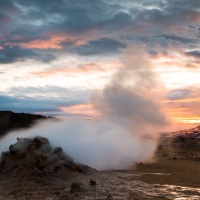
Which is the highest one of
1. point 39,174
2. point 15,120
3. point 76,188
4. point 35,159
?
point 15,120

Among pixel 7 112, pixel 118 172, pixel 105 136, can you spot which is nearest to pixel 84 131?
pixel 105 136

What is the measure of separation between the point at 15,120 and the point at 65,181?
114 ft

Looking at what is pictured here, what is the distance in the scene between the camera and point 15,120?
4669 cm

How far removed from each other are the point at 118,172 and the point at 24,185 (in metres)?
5.83

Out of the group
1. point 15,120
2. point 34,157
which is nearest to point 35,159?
point 34,157

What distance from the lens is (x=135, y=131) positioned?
1032 inches

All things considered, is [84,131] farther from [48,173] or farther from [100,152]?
[48,173]

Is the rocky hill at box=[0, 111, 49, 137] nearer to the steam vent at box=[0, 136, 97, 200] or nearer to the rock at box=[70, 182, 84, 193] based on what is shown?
the steam vent at box=[0, 136, 97, 200]

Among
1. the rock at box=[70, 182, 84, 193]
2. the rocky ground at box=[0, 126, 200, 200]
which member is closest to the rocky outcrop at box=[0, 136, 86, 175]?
the rocky ground at box=[0, 126, 200, 200]

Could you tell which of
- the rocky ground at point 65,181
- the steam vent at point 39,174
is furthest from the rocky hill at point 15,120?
the rocky ground at point 65,181

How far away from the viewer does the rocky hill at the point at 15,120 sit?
1696 inches

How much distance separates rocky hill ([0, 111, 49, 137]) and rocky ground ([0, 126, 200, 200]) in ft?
89.0

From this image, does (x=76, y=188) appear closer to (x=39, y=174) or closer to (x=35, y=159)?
(x=39, y=174)

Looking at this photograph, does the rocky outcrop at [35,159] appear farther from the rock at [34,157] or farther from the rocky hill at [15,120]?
the rocky hill at [15,120]
